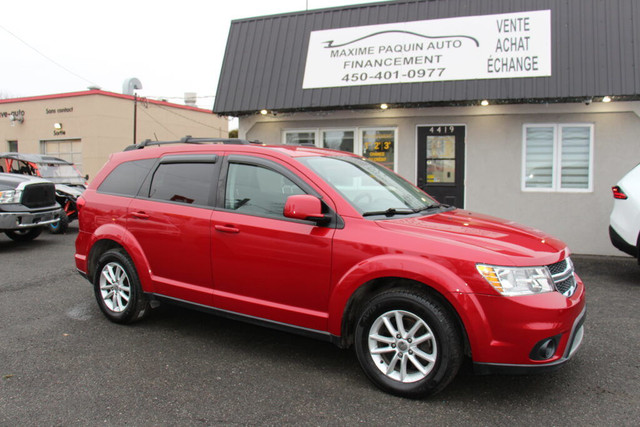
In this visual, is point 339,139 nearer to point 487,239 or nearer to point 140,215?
point 140,215

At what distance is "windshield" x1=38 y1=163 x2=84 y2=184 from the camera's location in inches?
487

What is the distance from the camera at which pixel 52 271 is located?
737 centimetres

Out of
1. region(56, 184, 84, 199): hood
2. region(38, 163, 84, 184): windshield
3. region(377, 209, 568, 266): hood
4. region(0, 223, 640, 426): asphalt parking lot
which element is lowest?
region(0, 223, 640, 426): asphalt parking lot

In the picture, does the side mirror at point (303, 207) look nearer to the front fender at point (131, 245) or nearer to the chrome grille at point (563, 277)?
the chrome grille at point (563, 277)

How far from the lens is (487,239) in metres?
3.38

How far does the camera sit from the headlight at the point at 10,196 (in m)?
8.92

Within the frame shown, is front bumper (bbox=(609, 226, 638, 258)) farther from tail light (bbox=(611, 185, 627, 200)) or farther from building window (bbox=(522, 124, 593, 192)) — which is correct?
building window (bbox=(522, 124, 593, 192))

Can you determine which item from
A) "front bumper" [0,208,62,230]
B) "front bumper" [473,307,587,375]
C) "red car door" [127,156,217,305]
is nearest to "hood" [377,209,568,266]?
"front bumper" [473,307,587,375]

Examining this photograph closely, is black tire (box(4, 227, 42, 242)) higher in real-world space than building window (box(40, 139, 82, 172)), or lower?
lower

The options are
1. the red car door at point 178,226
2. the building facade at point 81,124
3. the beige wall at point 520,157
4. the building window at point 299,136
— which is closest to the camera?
the red car door at point 178,226

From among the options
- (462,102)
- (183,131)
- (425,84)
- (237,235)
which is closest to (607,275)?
(462,102)

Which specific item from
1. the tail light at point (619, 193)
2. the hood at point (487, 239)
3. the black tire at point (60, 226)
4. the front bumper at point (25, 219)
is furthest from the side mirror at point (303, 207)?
the black tire at point (60, 226)

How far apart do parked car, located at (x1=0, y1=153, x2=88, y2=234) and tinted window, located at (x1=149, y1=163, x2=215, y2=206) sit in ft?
26.8

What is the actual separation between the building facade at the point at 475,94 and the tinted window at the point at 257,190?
5.44 metres
